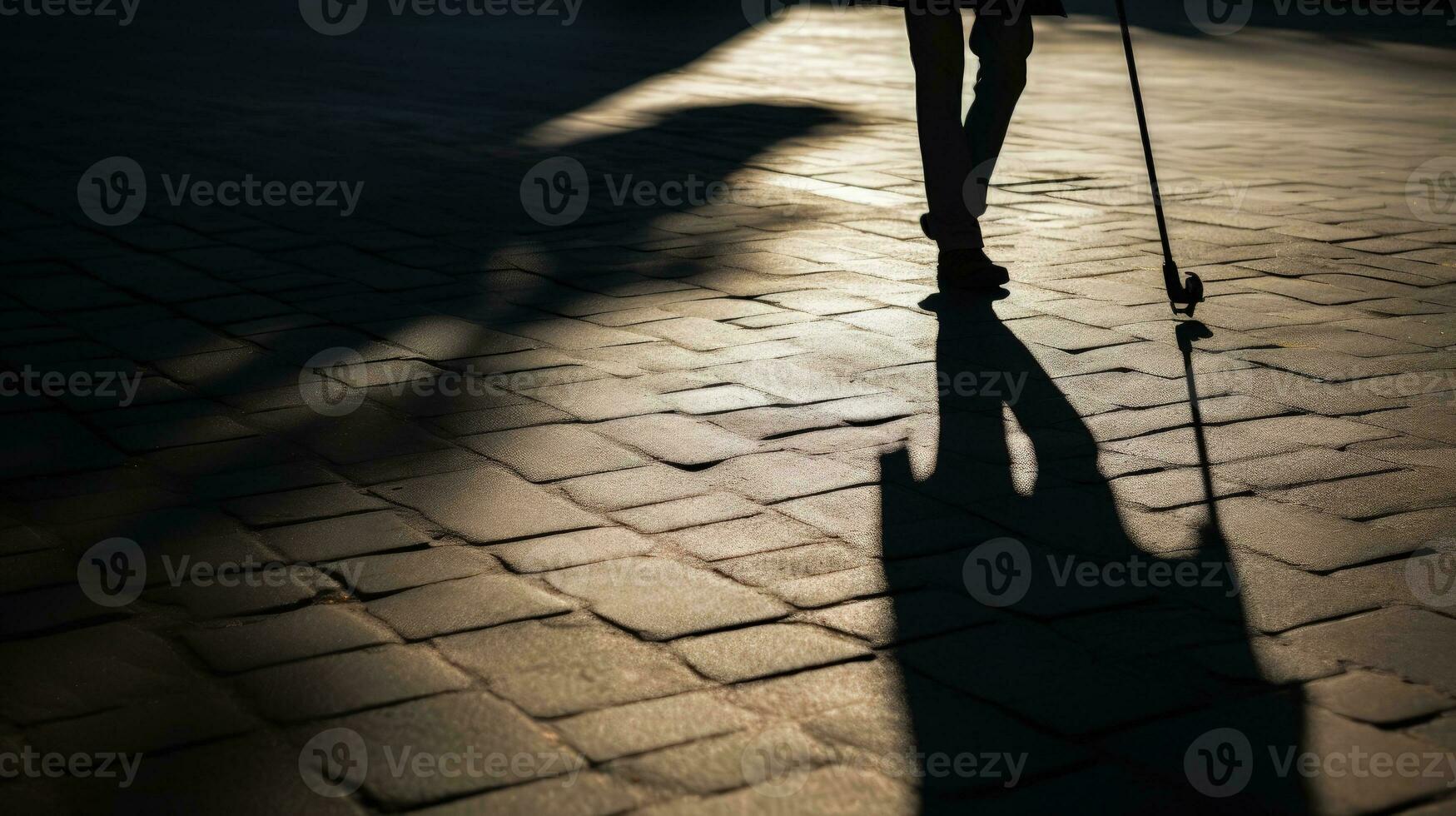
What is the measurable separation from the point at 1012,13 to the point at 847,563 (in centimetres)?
283

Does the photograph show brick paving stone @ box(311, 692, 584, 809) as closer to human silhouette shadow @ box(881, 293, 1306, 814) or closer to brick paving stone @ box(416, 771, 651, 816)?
brick paving stone @ box(416, 771, 651, 816)

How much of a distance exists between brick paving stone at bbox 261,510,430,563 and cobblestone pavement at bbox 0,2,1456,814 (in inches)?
0.6

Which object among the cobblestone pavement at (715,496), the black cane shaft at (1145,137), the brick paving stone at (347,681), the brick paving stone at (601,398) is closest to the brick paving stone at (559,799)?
the cobblestone pavement at (715,496)

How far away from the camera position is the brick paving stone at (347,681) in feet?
7.80

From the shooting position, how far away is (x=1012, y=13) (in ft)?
16.8

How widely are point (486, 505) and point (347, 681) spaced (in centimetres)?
82

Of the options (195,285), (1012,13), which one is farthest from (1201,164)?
(195,285)

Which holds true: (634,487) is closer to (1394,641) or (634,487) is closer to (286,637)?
(286,637)

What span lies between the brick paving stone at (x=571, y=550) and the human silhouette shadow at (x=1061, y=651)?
1.74ft

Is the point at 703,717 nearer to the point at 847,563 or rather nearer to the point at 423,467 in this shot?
the point at 847,563

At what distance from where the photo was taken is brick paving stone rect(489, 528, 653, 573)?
2932 mm

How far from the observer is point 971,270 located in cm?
526

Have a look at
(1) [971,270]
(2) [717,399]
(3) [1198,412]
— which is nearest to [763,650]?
(2) [717,399]

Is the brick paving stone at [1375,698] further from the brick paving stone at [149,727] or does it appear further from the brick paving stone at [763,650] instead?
the brick paving stone at [149,727]
